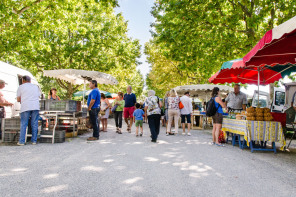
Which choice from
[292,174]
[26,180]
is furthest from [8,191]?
[292,174]

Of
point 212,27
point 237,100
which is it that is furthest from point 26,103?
point 212,27

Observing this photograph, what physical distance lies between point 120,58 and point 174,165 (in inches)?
871

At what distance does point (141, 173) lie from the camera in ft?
14.5

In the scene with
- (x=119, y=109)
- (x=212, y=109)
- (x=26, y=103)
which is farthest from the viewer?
(x=119, y=109)

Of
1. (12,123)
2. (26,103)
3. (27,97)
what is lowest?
(12,123)

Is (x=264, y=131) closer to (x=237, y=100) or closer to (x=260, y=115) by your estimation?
(x=260, y=115)

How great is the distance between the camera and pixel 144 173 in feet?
14.5

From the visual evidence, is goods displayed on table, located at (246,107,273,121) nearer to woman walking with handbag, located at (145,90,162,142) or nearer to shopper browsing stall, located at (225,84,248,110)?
shopper browsing stall, located at (225,84,248,110)

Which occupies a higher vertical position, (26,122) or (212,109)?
(212,109)

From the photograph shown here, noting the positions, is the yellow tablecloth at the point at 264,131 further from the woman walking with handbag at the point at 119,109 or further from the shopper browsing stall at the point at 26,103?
the shopper browsing stall at the point at 26,103

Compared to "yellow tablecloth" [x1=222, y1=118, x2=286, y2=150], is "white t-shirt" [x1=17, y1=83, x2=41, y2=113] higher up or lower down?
higher up

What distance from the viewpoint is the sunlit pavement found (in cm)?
354

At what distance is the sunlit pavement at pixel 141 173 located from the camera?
11.6 ft

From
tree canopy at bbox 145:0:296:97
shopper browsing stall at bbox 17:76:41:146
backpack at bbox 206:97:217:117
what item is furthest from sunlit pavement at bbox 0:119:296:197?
tree canopy at bbox 145:0:296:97
